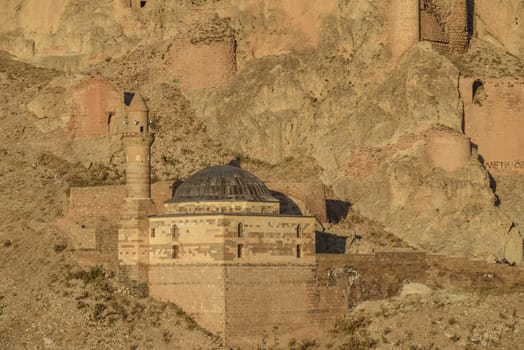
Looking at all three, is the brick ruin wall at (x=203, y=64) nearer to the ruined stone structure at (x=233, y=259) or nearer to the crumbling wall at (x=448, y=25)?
the crumbling wall at (x=448, y=25)

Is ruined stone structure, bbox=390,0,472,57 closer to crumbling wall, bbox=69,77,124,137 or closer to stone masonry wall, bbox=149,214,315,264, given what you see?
crumbling wall, bbox=69,77,124,137

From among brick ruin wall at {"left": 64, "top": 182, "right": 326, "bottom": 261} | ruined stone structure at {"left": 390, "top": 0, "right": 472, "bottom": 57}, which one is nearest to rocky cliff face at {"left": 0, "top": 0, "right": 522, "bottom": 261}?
ruined stone structure at {"left": 390, "top": 0, "right": 472, "bottom": 57}

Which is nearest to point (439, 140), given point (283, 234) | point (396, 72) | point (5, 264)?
point (396, 72)

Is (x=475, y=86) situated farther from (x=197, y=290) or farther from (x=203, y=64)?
(x=197, y=290)

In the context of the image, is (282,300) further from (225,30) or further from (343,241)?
(225,30)

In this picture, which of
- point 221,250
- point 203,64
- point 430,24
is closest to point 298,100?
point 203,64
